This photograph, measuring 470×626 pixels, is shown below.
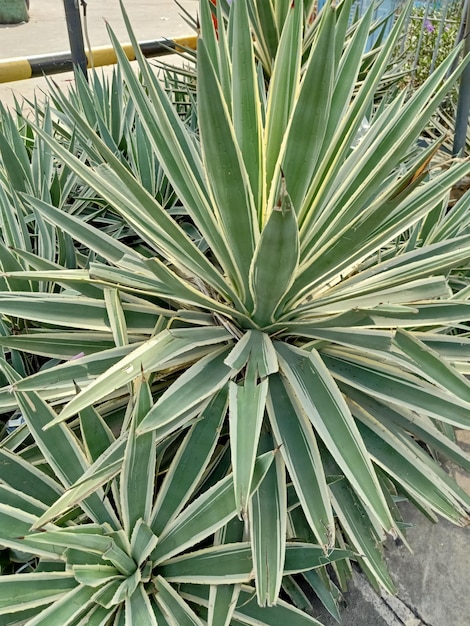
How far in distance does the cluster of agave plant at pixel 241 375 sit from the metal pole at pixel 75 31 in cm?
140

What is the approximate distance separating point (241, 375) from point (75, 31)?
213 cm

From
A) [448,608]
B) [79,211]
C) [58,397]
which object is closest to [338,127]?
[58,397]

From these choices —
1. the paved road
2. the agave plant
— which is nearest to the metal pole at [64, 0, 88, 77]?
the agave plant

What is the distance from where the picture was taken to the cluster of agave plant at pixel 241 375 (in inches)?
37.1

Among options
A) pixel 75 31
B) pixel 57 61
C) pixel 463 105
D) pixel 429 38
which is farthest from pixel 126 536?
pixel 429 38

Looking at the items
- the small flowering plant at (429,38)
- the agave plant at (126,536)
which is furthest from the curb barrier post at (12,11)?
the agave plant at (126,536)

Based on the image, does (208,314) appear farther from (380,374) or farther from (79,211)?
(79,211)

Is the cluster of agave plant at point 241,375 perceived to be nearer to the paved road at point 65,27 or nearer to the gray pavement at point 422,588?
the gray pavement at point 422,588

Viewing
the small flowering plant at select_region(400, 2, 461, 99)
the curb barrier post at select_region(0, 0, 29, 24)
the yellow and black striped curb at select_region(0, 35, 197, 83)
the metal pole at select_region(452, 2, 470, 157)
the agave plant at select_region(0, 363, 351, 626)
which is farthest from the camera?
the curb barrier post at select_region(0, 0, 29, 24)

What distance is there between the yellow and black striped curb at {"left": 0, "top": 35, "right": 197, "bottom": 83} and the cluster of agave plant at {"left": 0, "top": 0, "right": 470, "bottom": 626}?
5.74 ft

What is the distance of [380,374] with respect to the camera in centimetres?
112

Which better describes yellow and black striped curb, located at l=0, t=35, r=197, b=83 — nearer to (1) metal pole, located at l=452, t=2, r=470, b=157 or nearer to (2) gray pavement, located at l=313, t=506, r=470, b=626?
(1) metal pole, located at l=452, t=2, r=470, b=157

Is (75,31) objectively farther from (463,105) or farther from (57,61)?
(463,105)

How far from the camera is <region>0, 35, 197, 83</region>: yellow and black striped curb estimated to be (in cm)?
351
